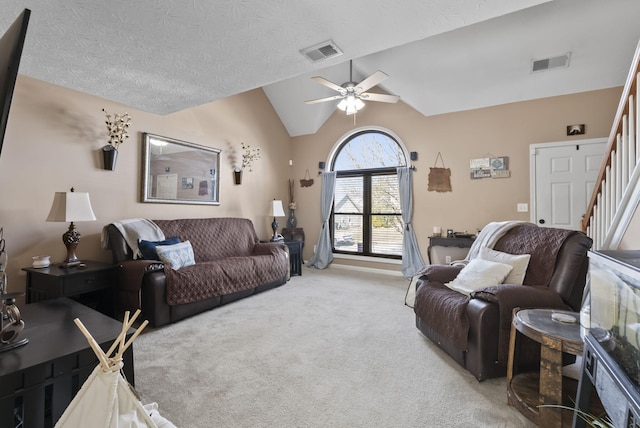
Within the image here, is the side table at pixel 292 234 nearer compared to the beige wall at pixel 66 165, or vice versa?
the beige wall at pixel 66 165

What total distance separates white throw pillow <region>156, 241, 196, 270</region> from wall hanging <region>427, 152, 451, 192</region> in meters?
3.72

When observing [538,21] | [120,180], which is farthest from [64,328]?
[538,21]

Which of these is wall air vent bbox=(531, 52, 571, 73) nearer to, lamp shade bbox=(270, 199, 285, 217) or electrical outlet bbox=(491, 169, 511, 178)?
electrical outlet bbox=(491, 169, 511, 178)

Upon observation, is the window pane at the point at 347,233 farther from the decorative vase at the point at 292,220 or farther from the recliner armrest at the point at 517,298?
the recliner armrest at the point at 517,298

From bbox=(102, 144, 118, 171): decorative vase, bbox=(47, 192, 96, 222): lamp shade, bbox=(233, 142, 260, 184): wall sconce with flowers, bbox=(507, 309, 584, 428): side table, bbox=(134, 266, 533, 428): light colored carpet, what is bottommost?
bbox=(134, 266, 533, 428): light colored carpet

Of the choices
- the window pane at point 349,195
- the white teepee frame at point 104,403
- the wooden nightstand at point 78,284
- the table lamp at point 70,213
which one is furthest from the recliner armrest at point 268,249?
the white teepee frame at point 104,403

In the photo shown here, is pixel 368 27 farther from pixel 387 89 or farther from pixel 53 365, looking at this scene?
pixel 387 89

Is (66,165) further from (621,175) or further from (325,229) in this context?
(621,175)

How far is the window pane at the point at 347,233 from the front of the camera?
5.72 metres

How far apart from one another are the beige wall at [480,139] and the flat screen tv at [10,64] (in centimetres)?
480

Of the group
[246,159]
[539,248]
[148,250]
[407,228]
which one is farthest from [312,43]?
[407,228]

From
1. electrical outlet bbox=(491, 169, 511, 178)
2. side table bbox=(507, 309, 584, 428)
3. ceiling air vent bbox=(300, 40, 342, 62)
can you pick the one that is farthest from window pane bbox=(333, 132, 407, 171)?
side table bbox=(507, 309, 584, 428)

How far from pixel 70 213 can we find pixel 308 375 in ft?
8.29

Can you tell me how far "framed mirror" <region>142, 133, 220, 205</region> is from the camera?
148 inches
